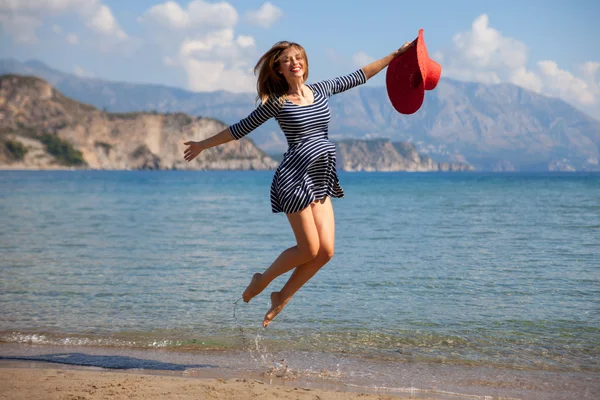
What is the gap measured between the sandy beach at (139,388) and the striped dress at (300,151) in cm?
150

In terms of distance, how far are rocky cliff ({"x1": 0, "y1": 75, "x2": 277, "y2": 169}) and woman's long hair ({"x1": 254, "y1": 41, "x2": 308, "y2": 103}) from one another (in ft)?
524

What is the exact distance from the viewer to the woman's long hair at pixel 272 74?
6121mm

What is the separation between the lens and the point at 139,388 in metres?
5.85

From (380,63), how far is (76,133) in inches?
6778

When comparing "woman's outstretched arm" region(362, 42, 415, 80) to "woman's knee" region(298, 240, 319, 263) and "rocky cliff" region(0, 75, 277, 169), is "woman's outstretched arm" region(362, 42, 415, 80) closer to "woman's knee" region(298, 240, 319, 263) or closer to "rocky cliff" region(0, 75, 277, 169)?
"woman's knee" region(298, 240, 319, 263)

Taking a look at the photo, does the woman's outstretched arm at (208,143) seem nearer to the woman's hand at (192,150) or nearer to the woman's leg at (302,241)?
the woman's hand at (192,150)

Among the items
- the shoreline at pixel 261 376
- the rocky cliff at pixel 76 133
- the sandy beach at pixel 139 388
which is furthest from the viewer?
the rocky cliff at pixel 76 133

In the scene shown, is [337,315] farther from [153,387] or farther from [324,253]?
[153,387]

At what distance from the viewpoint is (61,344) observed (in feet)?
26.0

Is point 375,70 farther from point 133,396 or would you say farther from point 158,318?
point 158,318

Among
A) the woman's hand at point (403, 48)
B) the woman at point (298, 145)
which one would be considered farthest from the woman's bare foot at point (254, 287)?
the woman's hand at point (403, 48)

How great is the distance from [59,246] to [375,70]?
40.1 ft

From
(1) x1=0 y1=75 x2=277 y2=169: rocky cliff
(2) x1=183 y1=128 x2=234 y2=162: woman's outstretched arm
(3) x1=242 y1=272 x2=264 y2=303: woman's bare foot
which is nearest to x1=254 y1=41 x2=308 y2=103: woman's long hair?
(2) x1=183 y1=128 x2=234 y2=162: woman's outstretched arm

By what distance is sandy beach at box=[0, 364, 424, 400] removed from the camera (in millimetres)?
5645
